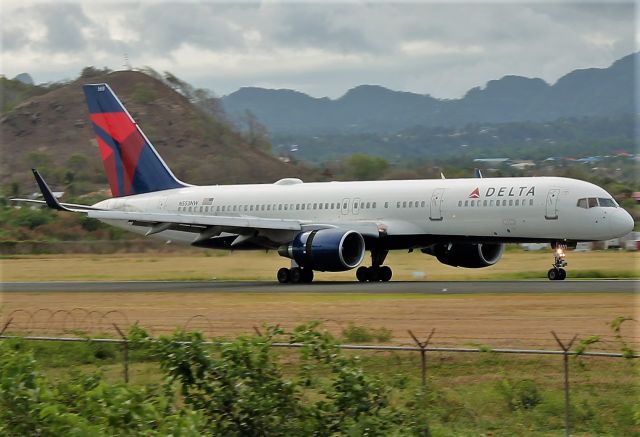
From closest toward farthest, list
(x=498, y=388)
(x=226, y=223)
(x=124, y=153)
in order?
(x=498, y=388)
(x=226, y=223)
(x=124, y=153)

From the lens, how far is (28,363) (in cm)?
1557

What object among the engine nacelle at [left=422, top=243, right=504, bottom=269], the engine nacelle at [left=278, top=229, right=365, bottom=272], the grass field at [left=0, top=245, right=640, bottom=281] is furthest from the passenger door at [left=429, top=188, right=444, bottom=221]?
the grass field at [left=0, top=245, right=640, bottom=281]

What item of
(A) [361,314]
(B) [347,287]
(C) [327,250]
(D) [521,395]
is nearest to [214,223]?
(C) [327,250]

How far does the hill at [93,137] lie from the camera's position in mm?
98750

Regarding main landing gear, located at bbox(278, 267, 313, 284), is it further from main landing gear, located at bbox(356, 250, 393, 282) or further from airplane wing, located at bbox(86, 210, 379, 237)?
main landing gear, located at bbox(356, 250, 393, 282)

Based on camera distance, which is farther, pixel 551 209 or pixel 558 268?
pixel 558 268

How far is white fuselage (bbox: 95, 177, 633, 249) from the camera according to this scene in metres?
38.5

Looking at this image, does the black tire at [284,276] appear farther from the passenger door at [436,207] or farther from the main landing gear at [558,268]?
the main landing gear at [558,268]

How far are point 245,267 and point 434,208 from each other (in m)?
10.9

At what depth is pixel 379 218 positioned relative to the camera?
42438 mm

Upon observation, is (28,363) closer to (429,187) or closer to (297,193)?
(429,187)

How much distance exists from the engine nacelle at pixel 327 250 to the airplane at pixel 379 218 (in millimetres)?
33

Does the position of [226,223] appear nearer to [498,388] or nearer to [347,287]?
[347,287]

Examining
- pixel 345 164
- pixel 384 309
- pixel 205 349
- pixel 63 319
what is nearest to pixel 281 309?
pixel 384 309
